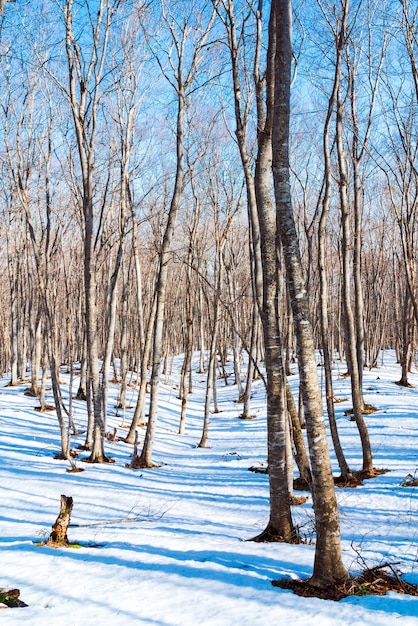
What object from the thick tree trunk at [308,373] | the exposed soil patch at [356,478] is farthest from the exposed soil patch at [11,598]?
the exposed soil patch at [356,478]

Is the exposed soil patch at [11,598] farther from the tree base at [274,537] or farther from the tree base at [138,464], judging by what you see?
the tree base at [138,464]

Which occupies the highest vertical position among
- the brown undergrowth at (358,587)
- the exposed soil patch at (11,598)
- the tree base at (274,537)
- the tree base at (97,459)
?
the exposed soil patch at (11,598)

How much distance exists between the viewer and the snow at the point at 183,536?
3.48m

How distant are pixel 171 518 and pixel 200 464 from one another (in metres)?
4.30

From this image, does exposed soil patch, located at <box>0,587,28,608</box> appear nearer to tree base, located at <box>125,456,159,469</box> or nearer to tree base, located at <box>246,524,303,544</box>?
tree base, located at <box>246,524,303,544</box>

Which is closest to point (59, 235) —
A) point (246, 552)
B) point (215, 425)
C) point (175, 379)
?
point (215, 425)

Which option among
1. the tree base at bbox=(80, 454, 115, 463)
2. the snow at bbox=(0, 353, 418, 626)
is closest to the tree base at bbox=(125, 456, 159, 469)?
the snow at bbox=(0, 353, 418, 626)

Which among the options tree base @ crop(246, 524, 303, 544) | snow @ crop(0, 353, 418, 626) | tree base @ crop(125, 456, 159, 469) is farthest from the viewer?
tree base @ crop(125, 456, 159, 469)

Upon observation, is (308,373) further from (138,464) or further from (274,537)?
(138,464)

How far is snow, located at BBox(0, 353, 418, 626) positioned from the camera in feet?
11.4

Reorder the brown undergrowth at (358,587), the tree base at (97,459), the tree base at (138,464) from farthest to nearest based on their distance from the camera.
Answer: the tree base at (97,459)
the tree base at (138,464)
the brown undergrowth at (358,587)

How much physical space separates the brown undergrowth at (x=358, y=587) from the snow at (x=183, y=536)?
11cm

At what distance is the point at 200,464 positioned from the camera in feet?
35.7

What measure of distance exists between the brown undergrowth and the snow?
106 millimetres
